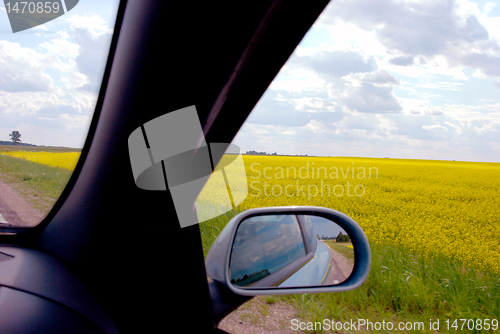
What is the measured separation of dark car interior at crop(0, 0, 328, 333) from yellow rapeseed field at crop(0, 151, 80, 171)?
0.07 m

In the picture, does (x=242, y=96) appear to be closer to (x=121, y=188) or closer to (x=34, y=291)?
(x=121, y=188)

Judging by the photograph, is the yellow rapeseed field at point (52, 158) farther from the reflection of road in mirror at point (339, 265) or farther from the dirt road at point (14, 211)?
the reflection of road in mirror at point (339, 265)

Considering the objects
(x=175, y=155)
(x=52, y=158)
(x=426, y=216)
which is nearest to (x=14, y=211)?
(x=52, y=158)

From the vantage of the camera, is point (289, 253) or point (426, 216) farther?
point (426, 216)

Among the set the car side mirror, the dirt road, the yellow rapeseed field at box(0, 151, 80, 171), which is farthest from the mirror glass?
the dirt road

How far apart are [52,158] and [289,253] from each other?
101 cm

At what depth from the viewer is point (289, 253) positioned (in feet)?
4.39

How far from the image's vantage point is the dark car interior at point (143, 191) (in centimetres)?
87

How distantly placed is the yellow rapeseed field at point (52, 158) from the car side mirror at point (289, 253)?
0.61 meters

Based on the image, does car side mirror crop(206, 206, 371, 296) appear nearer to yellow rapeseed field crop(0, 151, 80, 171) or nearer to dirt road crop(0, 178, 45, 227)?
yellow rapeseed field crop(0, 151, 80, 171)

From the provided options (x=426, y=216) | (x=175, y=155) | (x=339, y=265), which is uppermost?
(x=175, y=155)

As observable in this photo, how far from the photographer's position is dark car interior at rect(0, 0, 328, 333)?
866 mm

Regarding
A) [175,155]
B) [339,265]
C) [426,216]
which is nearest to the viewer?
[175,155]

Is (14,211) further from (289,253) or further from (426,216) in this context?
(426,216)
